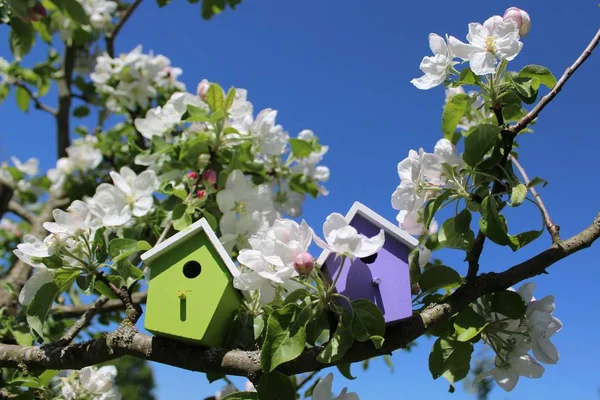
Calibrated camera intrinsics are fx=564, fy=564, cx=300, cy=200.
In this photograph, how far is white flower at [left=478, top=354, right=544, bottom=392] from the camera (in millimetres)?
1308

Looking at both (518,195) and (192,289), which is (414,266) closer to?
(518,195)

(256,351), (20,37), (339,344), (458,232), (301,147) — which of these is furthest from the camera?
(20,37)

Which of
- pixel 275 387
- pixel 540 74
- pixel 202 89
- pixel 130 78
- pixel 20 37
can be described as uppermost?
pixel 130 78

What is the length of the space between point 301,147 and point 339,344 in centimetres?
130

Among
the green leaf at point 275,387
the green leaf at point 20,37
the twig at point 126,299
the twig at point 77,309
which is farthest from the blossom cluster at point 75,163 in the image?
the green leaf at point 275,387

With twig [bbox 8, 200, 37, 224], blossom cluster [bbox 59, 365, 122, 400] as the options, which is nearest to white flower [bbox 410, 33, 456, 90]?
blossom cluster [bbox 59, 365, 122, 400]

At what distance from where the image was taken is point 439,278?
47.8 inches

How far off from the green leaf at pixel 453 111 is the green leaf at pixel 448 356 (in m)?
0.48

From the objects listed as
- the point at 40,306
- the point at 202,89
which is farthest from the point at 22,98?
the point at 40,306

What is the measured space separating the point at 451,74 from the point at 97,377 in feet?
4.45

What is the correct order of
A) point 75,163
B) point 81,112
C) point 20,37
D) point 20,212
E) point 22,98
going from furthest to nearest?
point 81,112 → point 22,98 → point 20,212 → point 75,163 → point 20,37

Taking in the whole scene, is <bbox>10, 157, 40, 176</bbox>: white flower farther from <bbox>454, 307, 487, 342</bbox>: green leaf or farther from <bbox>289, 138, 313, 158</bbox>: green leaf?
<bbox>454, 307, 487, 342</bbox>: green leaf

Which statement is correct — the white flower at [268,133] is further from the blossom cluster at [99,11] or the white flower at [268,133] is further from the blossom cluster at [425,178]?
the blossom cluster at [99,11]

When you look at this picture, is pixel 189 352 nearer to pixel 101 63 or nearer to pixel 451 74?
pixel 451 74
